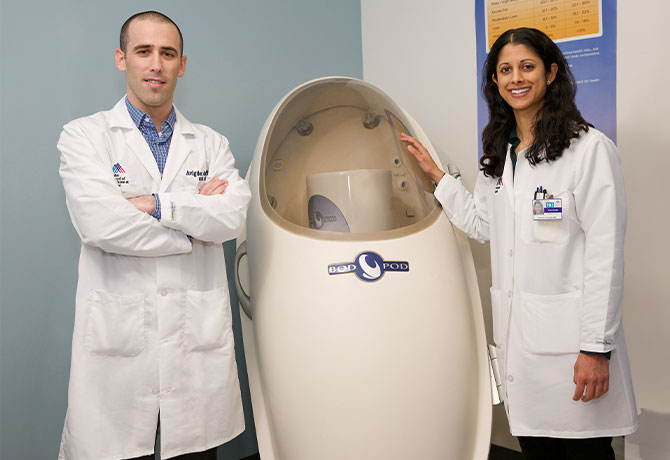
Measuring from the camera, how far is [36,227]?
6.40 feet

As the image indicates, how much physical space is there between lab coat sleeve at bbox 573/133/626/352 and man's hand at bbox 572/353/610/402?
3 centimetres

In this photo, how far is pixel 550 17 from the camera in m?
2.26

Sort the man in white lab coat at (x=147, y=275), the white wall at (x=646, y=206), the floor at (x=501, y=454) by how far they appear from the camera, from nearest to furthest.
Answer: the man in white lab coat at (x=147, y=275)
the white wall at (x=646, y=206)
the floor at (x=501, y=454)

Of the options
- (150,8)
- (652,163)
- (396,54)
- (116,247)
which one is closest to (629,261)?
(652,163)

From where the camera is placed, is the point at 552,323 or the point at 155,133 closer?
the point at 552,323

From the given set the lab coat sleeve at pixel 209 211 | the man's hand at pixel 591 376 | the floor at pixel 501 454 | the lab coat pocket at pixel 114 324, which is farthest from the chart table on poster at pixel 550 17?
the lab coat pocket at pixel 114 324

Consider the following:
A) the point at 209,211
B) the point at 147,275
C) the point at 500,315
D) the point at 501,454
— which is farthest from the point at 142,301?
the point at 501,454

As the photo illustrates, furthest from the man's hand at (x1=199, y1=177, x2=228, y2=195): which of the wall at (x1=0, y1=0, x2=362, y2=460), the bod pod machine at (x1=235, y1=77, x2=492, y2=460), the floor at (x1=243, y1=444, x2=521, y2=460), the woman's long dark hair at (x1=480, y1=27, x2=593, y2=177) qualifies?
the floor at (x1=243, y1=444, x2=521, y2=460)

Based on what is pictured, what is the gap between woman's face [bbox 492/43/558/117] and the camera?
1662 mm

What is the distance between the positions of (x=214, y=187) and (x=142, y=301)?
0.38 metres

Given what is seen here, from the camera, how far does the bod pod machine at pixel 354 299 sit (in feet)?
5.63

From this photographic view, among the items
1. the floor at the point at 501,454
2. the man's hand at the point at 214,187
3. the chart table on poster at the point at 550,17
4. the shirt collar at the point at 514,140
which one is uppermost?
the chart table on poster at the point at 550,17

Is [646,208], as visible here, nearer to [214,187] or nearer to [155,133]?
[214,187]

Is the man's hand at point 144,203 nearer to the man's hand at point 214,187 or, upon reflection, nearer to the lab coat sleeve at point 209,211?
the lab coat sleeve at point 209,211
